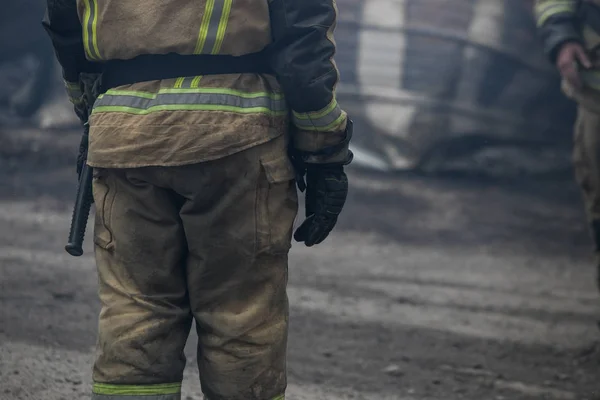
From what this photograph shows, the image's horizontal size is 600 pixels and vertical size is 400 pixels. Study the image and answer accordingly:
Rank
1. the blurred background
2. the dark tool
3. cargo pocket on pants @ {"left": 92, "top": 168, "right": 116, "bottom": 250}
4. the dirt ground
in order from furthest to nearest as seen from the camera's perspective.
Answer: the blurred background, the dirt ground, the dark tool, cargo pocket on pants @ {"left": 92, "top": 168, "right": 116, "bottom": 250}

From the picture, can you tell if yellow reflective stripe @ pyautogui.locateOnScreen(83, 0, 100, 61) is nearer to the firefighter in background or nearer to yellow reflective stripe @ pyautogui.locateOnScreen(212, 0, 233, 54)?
yellow reflective stripe @ pyautogui.locateOnScreen(212, 0, 233, 54)

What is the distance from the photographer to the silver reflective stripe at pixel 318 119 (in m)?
2.58

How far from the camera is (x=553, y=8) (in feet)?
16.0

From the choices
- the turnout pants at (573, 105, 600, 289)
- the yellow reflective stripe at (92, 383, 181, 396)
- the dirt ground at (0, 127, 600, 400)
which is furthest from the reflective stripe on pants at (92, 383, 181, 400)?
the turnout pants at (573, 105, 600, 289)

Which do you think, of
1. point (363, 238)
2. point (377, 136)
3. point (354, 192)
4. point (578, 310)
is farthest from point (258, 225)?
point (377, 136)

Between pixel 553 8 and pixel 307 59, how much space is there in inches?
110

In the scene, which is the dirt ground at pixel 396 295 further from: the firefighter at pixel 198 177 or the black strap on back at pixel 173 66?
the black strap on back at pixel 173 66

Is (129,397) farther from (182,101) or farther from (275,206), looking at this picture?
(182,101)

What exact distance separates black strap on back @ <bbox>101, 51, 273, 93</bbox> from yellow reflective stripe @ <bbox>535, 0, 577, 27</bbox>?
281cm

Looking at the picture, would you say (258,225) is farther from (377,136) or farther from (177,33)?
(377,136)

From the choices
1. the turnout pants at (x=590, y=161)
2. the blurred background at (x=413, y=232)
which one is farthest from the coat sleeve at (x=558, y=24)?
the blurred background at (x=413, y=232)

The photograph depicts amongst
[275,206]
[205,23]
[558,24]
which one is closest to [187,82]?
[205,23]

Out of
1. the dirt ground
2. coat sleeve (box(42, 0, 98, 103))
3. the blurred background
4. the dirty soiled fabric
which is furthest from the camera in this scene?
the blurred background

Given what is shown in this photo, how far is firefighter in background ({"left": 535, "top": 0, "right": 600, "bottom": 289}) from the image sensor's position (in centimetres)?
480
